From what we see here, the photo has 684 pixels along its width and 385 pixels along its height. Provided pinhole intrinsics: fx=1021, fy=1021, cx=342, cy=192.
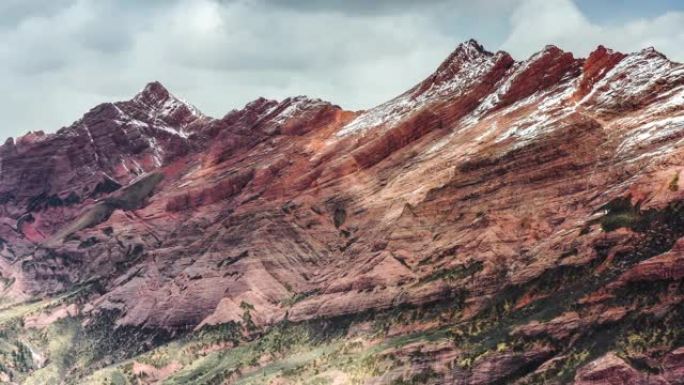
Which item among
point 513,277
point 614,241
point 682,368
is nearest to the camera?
point 682,368

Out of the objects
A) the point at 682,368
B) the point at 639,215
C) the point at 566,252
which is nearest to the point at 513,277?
the point at 566,252

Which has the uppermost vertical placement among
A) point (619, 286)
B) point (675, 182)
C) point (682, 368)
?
point (675, 182)

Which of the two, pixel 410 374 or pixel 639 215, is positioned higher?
pixel 639 215

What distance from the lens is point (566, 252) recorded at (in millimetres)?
192250

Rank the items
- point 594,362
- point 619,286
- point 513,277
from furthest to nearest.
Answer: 1. point 513,277
2. point 619,286
3. point 594,362

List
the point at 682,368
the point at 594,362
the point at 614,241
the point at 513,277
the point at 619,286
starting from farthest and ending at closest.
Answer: the point at 513,277 < the point at 614,241 < the point at 619,286 < the point at 594,362 < the point at 682,368

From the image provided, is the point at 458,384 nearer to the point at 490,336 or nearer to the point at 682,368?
the point at 490,336

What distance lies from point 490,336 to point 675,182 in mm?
44967

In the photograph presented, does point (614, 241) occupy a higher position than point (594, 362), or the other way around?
point (614, 241)

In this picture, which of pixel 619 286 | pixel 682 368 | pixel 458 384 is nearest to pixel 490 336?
pixel 458 384

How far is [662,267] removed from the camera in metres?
165

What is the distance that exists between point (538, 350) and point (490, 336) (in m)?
15.2

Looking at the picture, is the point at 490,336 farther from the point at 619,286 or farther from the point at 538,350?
the point at 619,286

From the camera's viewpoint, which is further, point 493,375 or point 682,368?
point 493,375
